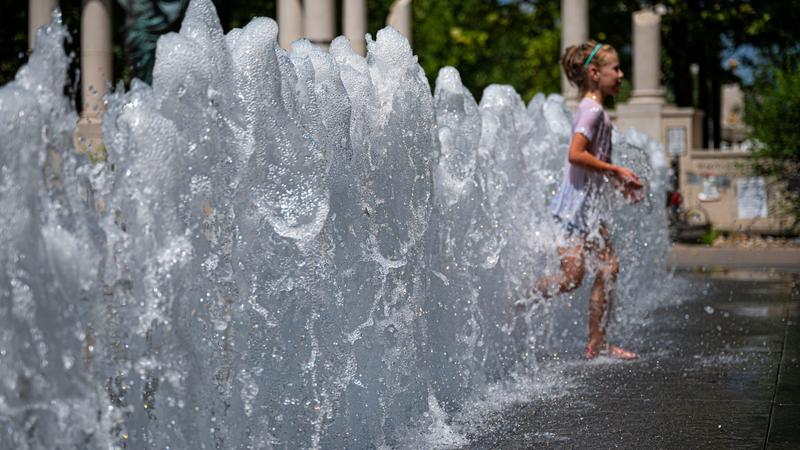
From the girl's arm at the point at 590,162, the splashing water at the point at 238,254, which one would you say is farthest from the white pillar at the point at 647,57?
the splashing water at the point at 238,254

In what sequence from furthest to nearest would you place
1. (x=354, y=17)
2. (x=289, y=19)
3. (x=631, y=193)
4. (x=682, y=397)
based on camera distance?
(x=289, y=19) → (x=354, y=17) → (x=631, y=193) → (x=682, y=397)

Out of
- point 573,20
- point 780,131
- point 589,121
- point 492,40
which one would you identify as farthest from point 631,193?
point 492,40

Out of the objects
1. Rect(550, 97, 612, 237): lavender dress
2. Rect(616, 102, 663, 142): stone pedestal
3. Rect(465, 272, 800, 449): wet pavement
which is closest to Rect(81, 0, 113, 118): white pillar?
Rect(616, 102, 663, 142): stone pedestal

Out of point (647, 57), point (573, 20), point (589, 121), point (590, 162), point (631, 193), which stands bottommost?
point (631, 193)

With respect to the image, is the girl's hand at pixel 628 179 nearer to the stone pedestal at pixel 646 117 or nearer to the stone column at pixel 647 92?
the stone column at pixel 647 92

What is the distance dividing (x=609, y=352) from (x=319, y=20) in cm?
2368

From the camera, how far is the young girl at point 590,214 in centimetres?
725

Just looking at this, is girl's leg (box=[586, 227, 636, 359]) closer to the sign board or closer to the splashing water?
the splashing water

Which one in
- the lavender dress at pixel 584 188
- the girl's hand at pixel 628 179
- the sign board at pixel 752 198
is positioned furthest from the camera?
the sign board at pixel 752 198

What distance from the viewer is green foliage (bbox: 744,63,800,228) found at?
76.0ft

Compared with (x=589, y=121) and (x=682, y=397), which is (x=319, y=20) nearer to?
(x=589, y=121)

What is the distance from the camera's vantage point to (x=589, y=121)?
24.1ft

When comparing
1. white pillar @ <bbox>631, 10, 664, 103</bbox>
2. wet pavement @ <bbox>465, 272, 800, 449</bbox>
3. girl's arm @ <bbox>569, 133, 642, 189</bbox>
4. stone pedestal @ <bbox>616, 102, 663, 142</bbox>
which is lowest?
wet pavement @ <bbox>465, 272, 800, 449</bbox>

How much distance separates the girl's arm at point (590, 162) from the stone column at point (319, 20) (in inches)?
918
